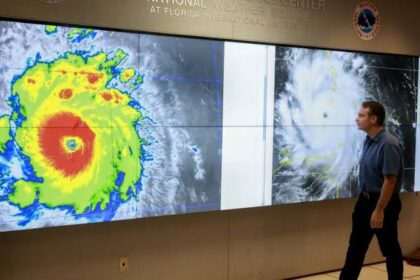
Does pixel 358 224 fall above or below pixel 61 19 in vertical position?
below

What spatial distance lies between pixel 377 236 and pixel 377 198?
0.89 ft

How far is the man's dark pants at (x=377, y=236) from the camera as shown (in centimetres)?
381

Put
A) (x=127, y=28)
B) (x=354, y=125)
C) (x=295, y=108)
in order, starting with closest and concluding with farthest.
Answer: (x=127, y=28) < (x=295, y=108) < (x=354, y=125)

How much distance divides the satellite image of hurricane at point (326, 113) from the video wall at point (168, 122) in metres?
0.01

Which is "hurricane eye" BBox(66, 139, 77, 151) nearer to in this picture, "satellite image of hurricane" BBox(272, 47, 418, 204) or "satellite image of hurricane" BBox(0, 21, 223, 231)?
"satellite image of hurricane" BBox(0, 21, 223, 231)

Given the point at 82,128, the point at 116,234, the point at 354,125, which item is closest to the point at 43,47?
the point at 82,128

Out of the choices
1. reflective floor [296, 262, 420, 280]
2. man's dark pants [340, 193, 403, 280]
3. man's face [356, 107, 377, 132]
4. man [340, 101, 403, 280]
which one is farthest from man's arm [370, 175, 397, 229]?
reflective floor [296, 262, 420, 280]

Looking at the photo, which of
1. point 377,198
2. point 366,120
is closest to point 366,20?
point 366,120

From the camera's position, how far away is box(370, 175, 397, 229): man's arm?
369 centimetres

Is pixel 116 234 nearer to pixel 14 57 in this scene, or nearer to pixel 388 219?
pixel 14 57

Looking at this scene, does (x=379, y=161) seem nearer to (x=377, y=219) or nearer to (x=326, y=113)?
(x=377, y=219)

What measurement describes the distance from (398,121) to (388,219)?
1453 mm

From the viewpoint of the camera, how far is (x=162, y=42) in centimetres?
373

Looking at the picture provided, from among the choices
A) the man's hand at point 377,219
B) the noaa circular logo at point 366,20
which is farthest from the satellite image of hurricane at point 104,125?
the noaa circular logo at point 366,20
